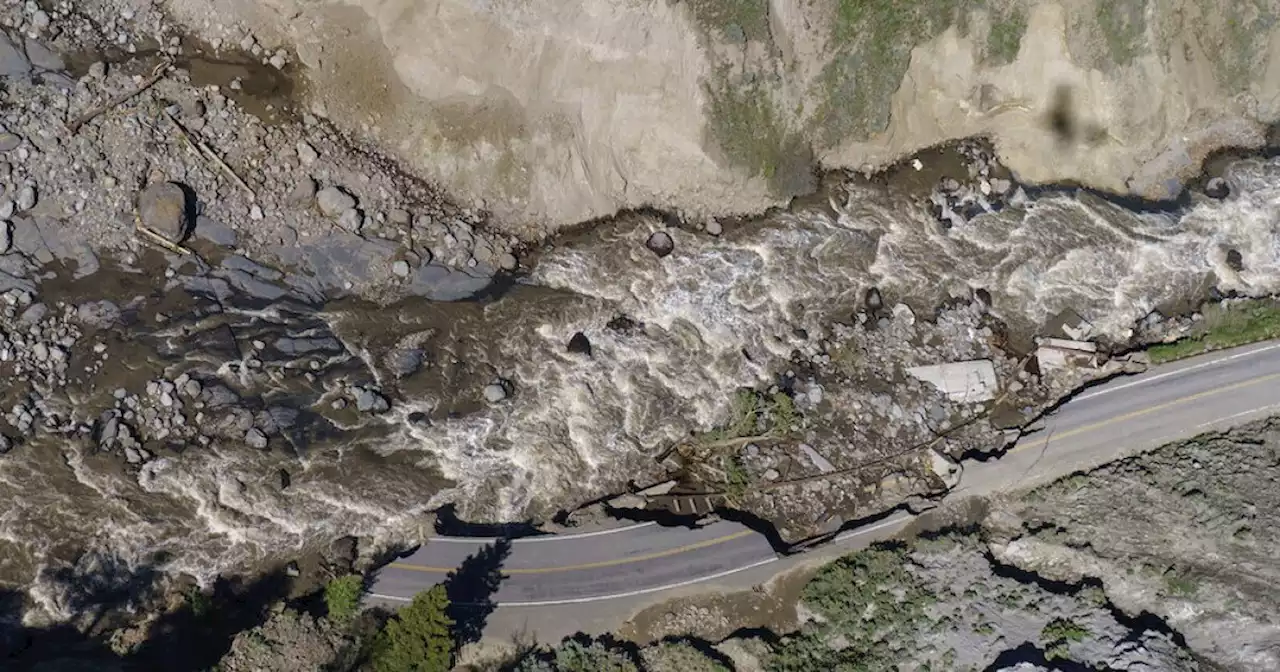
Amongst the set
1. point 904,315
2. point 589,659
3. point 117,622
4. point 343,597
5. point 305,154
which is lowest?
point 589,659

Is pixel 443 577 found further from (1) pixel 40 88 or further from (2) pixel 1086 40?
(2) pixel 1086 40

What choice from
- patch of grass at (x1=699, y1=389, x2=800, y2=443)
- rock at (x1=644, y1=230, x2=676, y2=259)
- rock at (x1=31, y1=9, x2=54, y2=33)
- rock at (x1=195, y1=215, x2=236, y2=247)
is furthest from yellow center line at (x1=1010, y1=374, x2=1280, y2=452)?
rock at (x1=31, y1=9, x2=54, y2=33)

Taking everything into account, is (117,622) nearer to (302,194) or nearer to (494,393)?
(494,393)

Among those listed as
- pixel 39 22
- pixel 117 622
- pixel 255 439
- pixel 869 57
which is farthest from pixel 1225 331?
pixel 39 22

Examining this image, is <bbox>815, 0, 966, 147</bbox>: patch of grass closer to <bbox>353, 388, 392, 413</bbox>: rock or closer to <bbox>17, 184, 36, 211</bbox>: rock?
<bbox>353, 388, 392, 413</bbox>: rock

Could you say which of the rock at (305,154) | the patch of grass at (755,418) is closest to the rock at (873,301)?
the patch of grass at (755,418)
